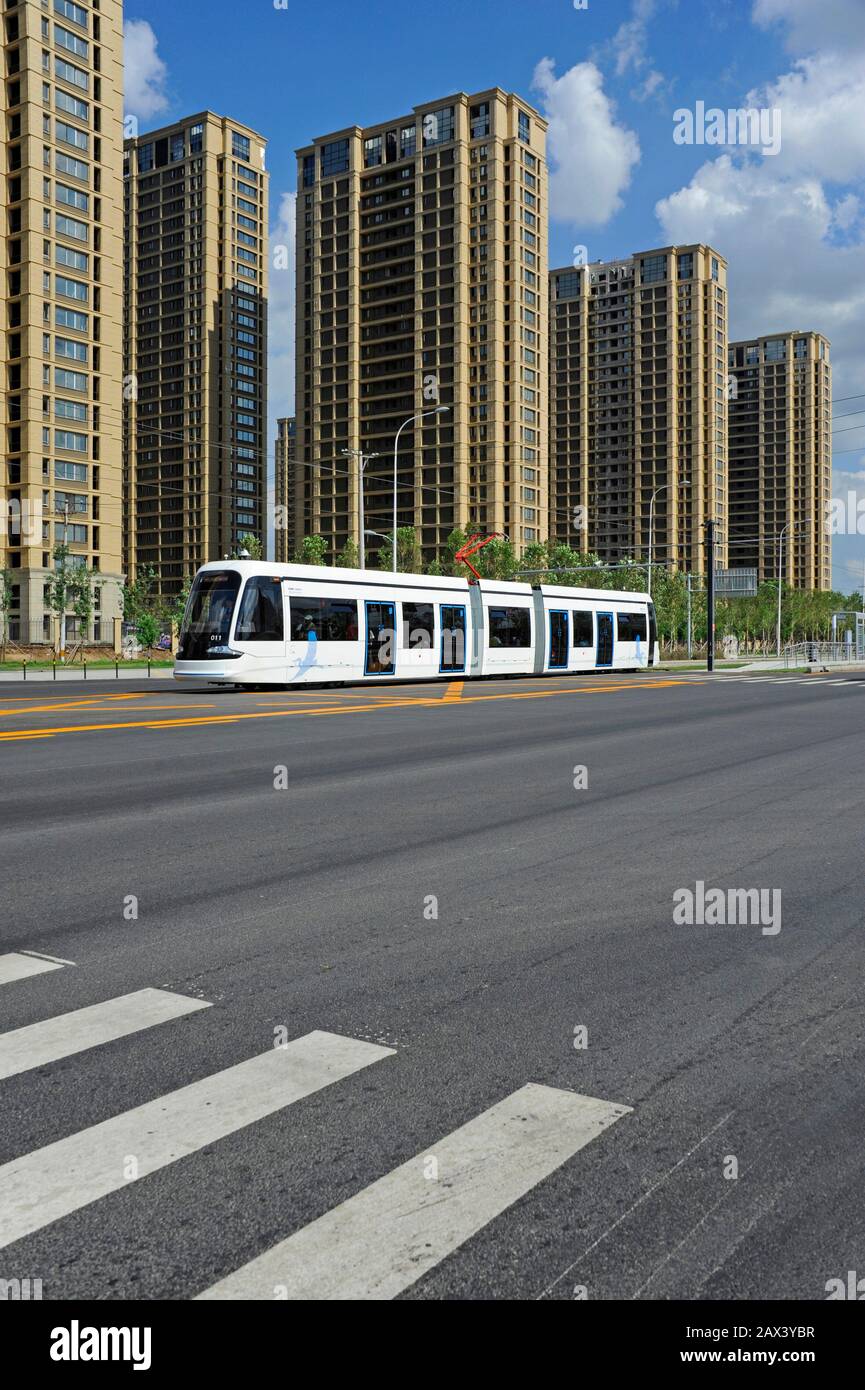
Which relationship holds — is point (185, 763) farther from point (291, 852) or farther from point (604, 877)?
point (604, 877)

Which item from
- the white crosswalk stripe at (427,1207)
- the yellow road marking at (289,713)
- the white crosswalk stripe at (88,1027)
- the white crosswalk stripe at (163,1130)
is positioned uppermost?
the yellow road marking at (289,713)

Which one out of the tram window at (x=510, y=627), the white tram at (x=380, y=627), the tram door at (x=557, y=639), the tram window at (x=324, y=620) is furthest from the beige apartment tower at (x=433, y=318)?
the tram window at (x=324, y=620)

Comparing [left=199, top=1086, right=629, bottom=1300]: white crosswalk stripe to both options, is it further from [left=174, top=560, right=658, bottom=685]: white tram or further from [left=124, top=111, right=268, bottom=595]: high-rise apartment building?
[left=124, top=111, right=268, bottom=595]: high-rise apartment building

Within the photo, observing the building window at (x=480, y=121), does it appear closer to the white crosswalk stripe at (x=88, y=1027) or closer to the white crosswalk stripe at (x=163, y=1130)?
the white crosswalk stripe at (x=88, y=1027)

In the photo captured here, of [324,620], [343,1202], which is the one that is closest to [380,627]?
[324,620]

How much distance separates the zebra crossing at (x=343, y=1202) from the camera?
2.50 metres

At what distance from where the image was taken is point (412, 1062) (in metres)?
3.67

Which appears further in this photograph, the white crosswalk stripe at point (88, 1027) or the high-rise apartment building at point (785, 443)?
the high-rise apartment building at point (785, 443)

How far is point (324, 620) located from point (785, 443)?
168 m

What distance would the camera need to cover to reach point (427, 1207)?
2.75 metres

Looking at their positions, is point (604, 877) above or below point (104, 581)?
below
